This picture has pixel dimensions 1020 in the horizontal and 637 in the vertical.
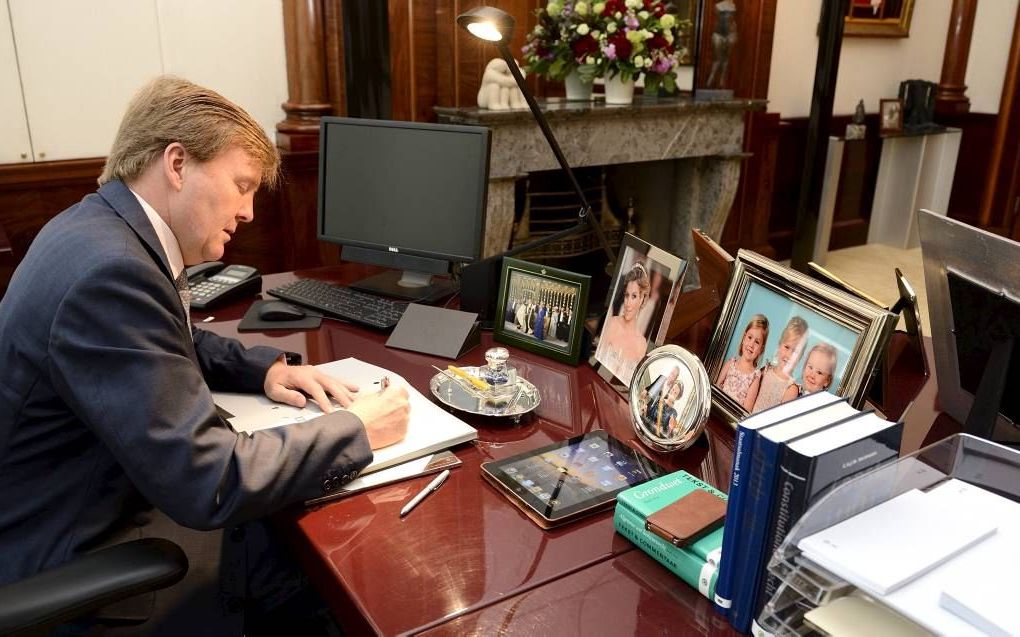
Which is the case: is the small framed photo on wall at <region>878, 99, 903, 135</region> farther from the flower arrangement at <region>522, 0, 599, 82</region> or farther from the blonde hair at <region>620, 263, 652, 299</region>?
the blonde hair at <region>620, 263, 652, 299</region>

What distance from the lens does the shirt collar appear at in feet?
3.57

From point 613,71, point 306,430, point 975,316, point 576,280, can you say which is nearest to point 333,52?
point 613,71

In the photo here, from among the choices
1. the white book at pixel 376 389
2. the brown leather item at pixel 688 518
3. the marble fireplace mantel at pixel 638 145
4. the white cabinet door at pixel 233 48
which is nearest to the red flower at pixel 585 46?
the marble fireplace mantel at pixel 638 145

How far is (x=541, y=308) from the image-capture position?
1.52 metres

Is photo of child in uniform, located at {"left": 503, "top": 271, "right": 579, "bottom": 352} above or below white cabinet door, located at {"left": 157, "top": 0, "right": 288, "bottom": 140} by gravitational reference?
below

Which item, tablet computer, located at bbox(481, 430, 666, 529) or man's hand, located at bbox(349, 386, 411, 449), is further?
man's hand, located at bbox(349, 386, 411, 449)

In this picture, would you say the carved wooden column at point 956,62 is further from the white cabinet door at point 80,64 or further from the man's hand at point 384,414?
the man's hand at point 384,414

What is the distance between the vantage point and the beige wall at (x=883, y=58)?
448cm

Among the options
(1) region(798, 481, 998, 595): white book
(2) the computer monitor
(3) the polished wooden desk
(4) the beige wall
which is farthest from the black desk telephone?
(4) the beige wall

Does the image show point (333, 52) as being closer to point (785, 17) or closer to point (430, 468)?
point (430, 468)

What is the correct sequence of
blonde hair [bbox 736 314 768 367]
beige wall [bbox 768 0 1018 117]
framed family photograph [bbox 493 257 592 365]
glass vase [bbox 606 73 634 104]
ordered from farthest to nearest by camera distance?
beige wall [bbox 768 0 1018 117]
glass vase [bbox 606 73 634 104]
framed family photograph [bbox 493 257 592 365]
blonde hair [bbox 736 314 768 367]

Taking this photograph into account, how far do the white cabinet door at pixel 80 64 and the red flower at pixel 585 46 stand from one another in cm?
170

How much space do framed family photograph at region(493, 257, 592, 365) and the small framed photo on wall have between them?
4107 mm

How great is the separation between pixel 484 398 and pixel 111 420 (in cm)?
55
